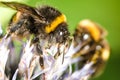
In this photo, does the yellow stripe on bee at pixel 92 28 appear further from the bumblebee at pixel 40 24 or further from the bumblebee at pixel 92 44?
the bumblebee at pixel 40 24

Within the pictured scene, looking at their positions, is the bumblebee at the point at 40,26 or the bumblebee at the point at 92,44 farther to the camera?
the bumblebee at the point at 92,44

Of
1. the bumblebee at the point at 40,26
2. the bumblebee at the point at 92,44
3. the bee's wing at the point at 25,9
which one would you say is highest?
the bee's wing at the point at 25,9

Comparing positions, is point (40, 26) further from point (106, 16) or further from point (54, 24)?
point (106, 16)

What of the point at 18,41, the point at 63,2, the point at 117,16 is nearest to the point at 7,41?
the point at 18,41

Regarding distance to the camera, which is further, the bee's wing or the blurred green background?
the blurred green background

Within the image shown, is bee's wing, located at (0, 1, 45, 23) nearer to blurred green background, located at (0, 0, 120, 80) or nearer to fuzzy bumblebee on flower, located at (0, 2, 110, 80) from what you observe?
fuzzy bumblebee on flower, located at (0, 2, 110, 80)

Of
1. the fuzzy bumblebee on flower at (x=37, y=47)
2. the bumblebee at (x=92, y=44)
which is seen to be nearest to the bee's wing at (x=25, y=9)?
the fuzzy bumblebee on flower at (x=37, y=47)

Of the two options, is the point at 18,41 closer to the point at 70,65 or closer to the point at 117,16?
the point at 70,65

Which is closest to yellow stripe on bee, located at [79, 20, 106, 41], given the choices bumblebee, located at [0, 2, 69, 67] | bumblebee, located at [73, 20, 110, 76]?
bumblebee, located at [73, 20, 110, 76]
